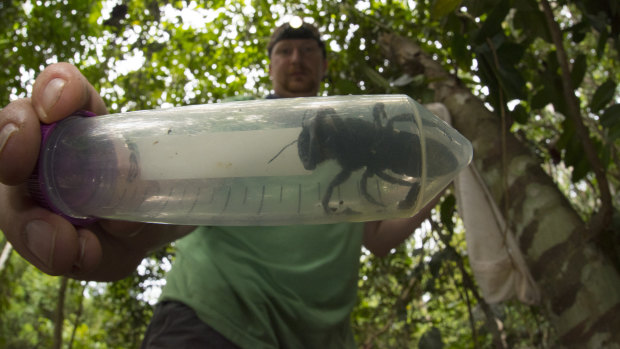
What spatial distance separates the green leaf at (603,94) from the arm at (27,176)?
4.35 feet

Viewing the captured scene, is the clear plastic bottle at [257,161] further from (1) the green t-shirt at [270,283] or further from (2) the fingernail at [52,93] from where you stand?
(1) the green t-shirt at [270,283]

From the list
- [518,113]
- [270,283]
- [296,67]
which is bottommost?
[270,283]

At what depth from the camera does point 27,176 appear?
0.52 metres

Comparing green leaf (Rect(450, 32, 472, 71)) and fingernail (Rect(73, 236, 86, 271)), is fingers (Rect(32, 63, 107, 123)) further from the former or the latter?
green leaf (Rect(450, 32, 472, 71))

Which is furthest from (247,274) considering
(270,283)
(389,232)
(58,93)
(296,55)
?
(296,55)

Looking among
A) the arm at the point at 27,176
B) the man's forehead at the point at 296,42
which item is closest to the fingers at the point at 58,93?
the arm at the point at 27,176

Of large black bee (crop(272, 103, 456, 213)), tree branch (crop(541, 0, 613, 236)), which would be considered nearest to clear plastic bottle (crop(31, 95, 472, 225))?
large black bee (crop(272, 103, 456, 213))

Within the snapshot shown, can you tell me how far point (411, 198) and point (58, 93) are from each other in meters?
0.43

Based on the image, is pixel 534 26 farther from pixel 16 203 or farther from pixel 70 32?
pixel 70 32

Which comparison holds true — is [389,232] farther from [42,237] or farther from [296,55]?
[42,237]

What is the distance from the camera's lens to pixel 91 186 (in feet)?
1.93

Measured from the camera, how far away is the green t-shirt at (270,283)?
101 centimetres

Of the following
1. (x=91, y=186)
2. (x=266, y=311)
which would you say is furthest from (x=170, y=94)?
(x=91, y=186)

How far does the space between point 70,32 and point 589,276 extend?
2.13 meters
